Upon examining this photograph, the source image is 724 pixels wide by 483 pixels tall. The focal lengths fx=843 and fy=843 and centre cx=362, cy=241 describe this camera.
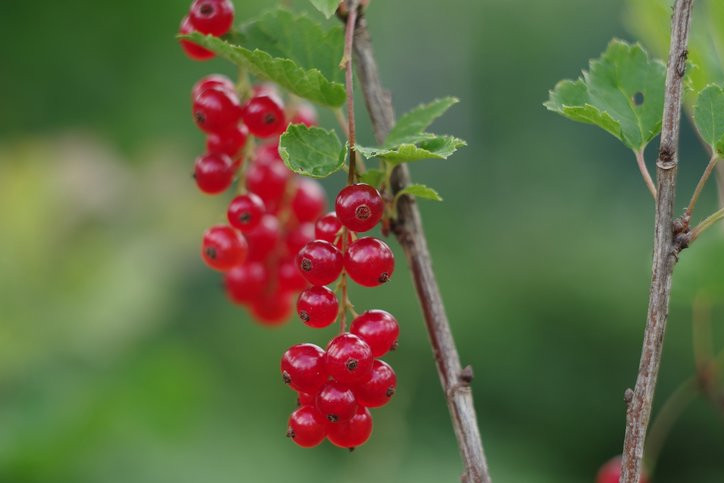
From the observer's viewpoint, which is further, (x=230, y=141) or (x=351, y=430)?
(x=230, y=141)

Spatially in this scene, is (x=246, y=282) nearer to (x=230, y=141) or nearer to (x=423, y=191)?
(x=230, y=141)

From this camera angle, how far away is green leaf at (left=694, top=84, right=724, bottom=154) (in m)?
0.83

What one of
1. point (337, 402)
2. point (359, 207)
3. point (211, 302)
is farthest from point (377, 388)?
point (211, 302)

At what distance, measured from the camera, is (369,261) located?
2.74 feet

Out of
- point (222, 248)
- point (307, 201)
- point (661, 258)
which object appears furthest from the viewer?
point (307, 201)

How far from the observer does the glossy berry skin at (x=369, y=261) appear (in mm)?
834

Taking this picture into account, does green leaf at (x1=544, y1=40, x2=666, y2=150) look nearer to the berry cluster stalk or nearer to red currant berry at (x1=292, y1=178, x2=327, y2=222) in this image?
the berry cluster stalk

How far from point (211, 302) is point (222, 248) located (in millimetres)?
6327

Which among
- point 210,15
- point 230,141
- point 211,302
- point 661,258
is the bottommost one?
point 661,258

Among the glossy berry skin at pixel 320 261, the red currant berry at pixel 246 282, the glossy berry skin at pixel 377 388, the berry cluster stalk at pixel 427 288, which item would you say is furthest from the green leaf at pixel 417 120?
the red currant berry at pixel 246 282

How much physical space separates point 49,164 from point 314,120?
238cm

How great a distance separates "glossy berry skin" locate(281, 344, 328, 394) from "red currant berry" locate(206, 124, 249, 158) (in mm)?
336

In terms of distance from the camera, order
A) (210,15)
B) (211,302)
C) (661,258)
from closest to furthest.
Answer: (661,258) < (210,15) < (211,302)

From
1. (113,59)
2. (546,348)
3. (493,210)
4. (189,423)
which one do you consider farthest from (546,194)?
(189,423)
